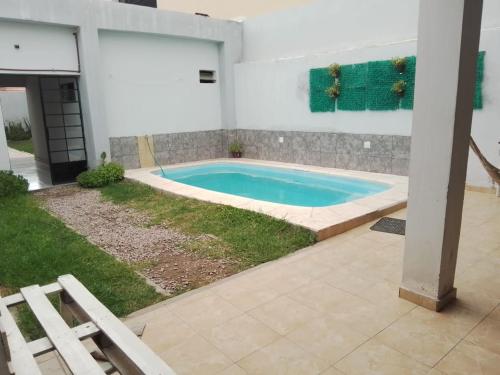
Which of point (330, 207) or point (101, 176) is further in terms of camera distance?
point (101, 176)

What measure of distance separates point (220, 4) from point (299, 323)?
18.0m

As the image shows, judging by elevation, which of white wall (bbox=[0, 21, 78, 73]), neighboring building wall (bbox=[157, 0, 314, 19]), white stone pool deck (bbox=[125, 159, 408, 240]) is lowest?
white stone pool deck (bbox=[125, 159, 408, 240])

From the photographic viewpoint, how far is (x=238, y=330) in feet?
9.30

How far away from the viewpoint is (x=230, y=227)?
5.27 meters

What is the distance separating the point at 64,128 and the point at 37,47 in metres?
2.05

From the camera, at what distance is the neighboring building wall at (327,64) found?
6672 mm

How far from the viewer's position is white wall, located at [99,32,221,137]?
957cm

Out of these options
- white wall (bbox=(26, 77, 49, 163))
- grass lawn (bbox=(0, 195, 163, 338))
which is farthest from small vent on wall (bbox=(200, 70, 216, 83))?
grass lawn (bbox=(0, 195, 163, 338))

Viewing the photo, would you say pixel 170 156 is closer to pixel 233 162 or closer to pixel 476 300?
pixel 233 162

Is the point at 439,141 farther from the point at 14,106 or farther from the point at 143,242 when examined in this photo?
the point at 14,106

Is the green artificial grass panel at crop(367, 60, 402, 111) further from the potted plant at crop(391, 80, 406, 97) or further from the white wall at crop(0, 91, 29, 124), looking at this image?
the white wall at crop(0, 91, 29, 124)

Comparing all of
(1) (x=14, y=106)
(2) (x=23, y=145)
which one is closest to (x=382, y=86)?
(2) (x=23, y=145)

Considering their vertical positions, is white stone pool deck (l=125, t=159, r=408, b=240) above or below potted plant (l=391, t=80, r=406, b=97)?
below

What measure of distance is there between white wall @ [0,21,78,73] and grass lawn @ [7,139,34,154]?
768cm
